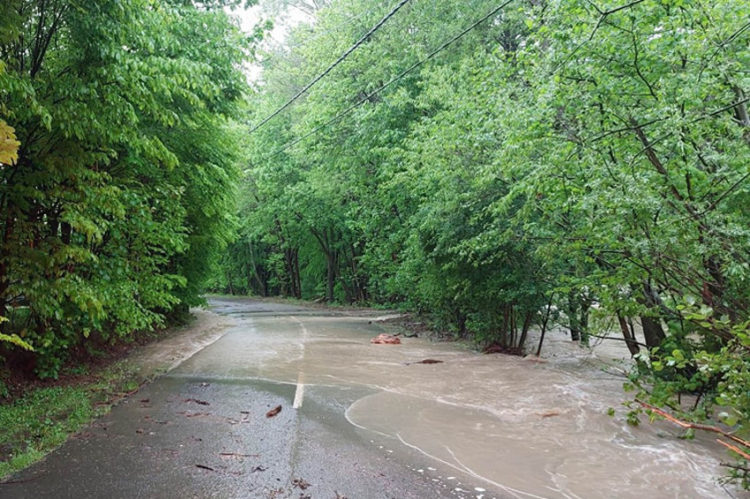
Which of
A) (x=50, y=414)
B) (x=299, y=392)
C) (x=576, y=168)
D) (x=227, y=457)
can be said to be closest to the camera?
(x=227, y=457)

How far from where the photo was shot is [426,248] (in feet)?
48.9

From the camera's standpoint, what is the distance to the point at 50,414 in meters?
6.75

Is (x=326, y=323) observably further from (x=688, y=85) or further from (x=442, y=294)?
(x=688, y=85)

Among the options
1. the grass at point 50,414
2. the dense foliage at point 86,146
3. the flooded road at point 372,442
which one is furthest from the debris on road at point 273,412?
the dense foliage at point 86,146

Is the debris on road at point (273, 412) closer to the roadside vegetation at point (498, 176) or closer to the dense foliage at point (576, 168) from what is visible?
the roadside vegetation at point (498, 176)

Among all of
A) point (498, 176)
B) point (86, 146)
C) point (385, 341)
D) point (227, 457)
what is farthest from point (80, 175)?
point (385, 341)

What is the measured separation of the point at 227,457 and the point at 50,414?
3031 mm

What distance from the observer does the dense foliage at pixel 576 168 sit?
5.69 metres

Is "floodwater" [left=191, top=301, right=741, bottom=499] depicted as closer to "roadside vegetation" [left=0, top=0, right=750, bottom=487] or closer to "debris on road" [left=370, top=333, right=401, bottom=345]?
"roadside vegetation" [left=0, top=0, right=750, bottom=487]

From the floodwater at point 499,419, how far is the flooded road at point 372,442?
3 cm

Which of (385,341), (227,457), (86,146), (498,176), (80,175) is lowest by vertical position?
(227,457)

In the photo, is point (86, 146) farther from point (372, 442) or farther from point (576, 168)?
point (576, 168)

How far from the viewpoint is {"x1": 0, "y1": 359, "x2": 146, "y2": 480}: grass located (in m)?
5.34

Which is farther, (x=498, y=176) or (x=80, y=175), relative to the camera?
(x=498, y=176)
